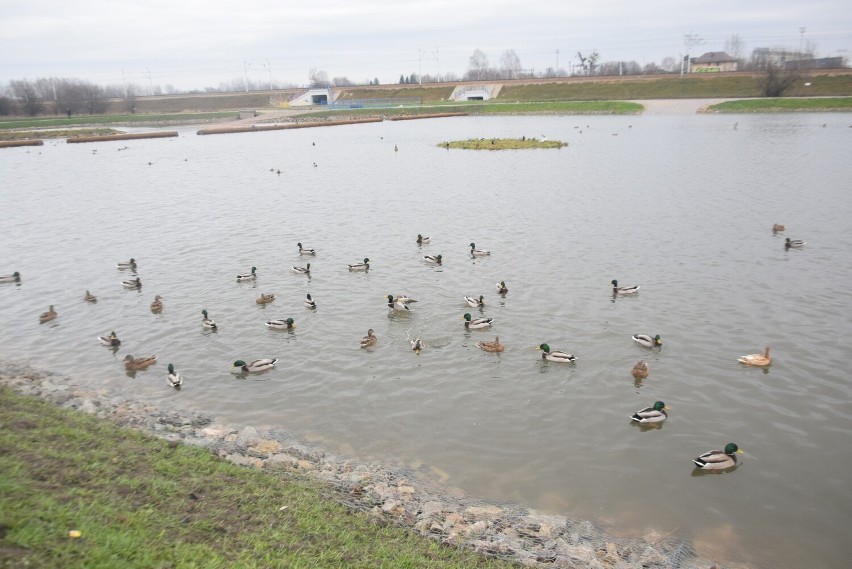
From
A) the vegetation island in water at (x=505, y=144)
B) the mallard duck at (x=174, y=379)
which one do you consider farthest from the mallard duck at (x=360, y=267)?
the vegetation island in water at (x=505, y=144)

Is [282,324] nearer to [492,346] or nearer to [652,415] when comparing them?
[492,346]

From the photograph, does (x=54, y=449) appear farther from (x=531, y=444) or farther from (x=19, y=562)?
(x=531, y=444)

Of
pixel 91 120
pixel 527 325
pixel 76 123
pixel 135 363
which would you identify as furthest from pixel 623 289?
pixel 91 120

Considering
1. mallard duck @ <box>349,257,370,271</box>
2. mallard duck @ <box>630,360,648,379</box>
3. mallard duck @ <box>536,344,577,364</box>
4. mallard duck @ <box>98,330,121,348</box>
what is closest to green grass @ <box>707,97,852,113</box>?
mallard duck @ <box>349,257,370,271</box>

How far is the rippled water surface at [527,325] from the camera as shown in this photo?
13.4 meters

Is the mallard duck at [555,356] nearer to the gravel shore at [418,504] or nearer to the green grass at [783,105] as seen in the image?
the gravel shore at [418,504]

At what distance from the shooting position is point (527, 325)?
2148 centimetres

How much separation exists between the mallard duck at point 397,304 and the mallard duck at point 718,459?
12.3 meters

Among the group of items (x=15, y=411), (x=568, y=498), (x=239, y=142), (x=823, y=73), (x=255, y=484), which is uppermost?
(x=823, y=73)

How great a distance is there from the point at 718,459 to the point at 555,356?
5972 mm

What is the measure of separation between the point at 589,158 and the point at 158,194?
42112mm

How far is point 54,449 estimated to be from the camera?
10773 millimetres

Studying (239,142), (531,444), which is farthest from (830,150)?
(239,142)

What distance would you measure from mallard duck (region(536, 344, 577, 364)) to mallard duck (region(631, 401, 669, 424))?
3296 millimetres
